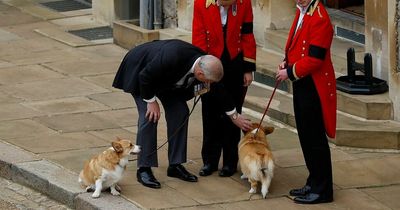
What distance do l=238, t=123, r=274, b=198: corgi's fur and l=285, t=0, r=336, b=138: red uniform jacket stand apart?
0.55m

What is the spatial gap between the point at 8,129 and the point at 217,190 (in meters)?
2.74

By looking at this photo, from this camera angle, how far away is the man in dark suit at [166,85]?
30.1ft

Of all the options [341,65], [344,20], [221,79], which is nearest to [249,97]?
[341,65]

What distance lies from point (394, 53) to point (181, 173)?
2.57m

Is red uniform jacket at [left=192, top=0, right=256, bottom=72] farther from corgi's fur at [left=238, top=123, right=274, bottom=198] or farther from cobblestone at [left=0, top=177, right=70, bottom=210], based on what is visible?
cobblestone at [left=0, top=177, right=70, bottom=210]

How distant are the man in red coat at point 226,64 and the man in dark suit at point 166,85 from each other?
28 cm

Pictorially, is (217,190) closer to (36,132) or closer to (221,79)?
(221,79)

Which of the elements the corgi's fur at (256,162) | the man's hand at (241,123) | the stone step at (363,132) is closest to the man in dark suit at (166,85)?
the man's hand at (241,123)

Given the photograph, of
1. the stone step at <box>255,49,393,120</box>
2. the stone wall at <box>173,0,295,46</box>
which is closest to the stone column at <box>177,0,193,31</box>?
the stone wall at <box>173,0,295,46</box>

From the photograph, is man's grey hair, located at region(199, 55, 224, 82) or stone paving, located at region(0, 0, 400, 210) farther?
stone paving, located at region(0, 0, 400, 210)

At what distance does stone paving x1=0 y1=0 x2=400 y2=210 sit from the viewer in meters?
9.36

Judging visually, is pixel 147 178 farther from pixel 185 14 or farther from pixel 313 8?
pixel 185 14

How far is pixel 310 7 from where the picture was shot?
29.6 feet

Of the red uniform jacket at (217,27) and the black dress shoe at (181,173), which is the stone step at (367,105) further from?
Result: the black dress shoe at (181,173)
